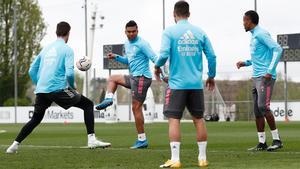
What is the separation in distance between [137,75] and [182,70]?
450 centimetres

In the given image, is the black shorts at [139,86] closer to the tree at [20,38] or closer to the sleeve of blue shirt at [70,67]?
the sleeve of blue shirt at [70,67]

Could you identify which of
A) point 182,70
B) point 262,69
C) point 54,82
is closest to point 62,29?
point 54,82

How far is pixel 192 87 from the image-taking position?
10.3 m

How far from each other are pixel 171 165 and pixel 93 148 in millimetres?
4188

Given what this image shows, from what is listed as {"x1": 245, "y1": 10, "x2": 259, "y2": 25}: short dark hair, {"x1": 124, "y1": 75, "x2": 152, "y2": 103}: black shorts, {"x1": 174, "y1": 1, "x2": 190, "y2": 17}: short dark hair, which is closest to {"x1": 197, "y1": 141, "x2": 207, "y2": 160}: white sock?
{"x1": 174, "y1": 1, "x2": 190, "y2": 17}: short dark hair

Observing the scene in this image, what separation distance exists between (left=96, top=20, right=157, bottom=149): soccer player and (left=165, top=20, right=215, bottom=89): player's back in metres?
4.20

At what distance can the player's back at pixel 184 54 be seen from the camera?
10.2 meters

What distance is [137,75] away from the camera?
14.7 metres

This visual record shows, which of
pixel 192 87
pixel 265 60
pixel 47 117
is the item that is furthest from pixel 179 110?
pixel 47 117

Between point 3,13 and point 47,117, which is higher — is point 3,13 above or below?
above

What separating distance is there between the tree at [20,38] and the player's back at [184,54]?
5738 centimetres

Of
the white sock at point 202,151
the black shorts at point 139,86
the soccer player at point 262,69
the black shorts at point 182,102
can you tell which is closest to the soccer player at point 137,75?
the black shorts at point 139,86

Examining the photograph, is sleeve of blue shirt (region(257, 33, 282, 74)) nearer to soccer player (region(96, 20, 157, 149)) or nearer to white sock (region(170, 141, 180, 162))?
soccer player (region(96, 20, 157, 149))

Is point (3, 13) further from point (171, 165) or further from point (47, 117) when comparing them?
point (171, 165)
